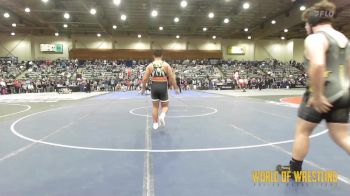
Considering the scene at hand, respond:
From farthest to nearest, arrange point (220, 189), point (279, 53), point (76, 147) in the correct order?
point (279, 53) → point (76, 147) → point (220, 189)

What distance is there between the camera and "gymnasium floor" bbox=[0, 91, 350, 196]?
3066 mm

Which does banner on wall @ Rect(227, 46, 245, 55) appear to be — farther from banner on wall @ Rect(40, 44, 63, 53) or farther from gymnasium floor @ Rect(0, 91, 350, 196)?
gymnasium floor @ Rect(0, 91, 350, 196)

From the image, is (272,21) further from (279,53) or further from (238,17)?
(279,53)

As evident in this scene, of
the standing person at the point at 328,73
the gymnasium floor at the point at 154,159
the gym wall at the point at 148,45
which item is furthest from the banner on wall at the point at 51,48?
the standing person at the point at 328,73

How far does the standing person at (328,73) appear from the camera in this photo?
2504 mm

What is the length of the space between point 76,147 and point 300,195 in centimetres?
344

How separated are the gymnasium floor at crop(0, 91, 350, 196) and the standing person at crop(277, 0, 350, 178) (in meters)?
0.76

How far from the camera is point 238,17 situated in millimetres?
29625

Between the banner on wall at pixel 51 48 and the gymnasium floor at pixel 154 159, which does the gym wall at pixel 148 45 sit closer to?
the banner on wall at pixel 51 48

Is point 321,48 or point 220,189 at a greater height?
point 321,48

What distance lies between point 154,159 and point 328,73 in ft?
8.11

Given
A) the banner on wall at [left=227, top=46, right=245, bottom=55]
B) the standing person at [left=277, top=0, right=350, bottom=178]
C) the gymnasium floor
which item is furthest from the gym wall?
the standing person at [left=277, top=0, right=350, bottom=178]

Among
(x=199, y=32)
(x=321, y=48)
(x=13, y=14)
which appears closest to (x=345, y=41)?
(x=321, y=48)

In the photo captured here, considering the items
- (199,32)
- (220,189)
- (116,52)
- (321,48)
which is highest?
(199,32)
